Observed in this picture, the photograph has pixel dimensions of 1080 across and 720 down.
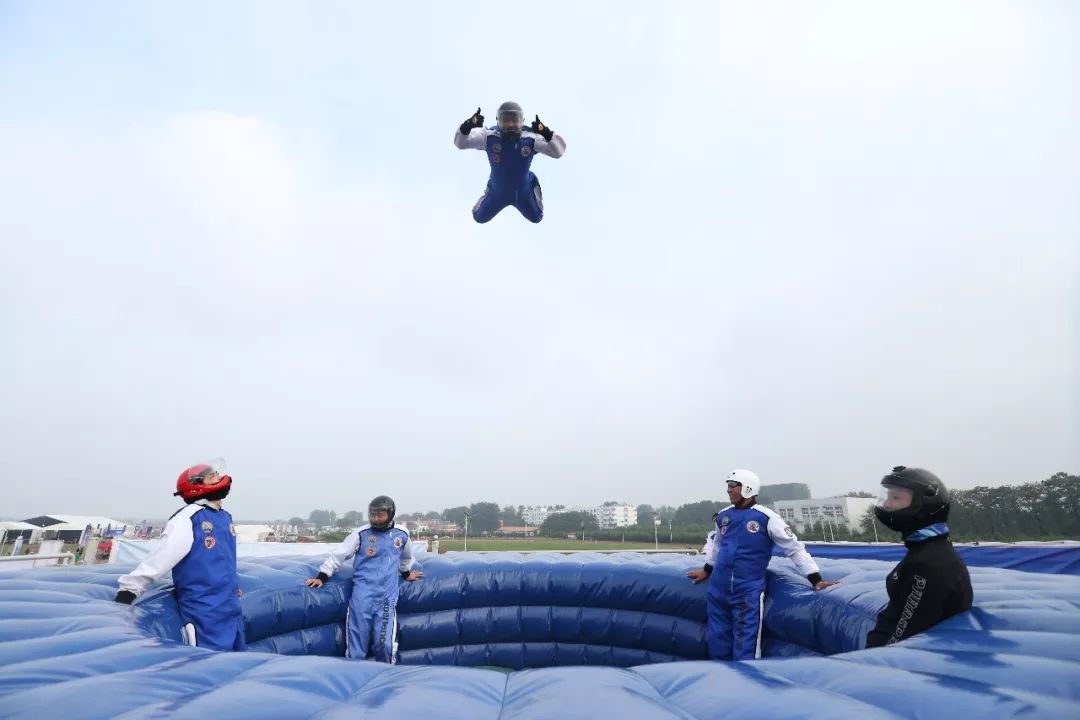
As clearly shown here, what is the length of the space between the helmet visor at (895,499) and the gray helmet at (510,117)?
Answer: 3.86 metres

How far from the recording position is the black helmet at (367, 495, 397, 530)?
14.8 ft

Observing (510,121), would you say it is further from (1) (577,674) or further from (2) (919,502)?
(1) (577,674)

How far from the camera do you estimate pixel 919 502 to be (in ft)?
7.73

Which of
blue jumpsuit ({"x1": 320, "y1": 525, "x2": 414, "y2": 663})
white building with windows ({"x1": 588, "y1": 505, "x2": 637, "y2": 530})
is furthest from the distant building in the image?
blue jumpsuit ({"x1": 320, "y1": 525, "x2": 414, "y2": 663})

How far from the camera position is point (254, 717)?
1172 mm

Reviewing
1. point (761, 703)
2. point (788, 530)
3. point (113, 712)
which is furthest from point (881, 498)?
point (113, 712)

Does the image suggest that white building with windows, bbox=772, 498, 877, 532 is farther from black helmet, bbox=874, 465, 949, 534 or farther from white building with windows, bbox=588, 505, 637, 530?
white building with windows, bbox=588, 505, 637, 530

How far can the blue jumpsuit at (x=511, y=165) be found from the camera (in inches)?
187

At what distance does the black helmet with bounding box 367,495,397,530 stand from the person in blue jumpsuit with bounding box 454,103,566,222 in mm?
3147

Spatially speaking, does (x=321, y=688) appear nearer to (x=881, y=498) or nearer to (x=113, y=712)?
(x=113, y=712)

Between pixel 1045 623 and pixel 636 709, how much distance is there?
1724 millimetres

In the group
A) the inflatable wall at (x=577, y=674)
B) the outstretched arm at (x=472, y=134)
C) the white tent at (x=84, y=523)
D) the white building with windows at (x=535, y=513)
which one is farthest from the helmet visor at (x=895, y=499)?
the white building with windows at (x=535, y=513)

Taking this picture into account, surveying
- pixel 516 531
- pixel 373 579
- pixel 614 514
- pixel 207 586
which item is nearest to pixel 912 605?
pixel 207 586

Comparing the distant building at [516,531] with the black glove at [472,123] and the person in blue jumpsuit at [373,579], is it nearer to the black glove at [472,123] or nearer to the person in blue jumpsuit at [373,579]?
the person in blue jumpsuit at [373,579]
